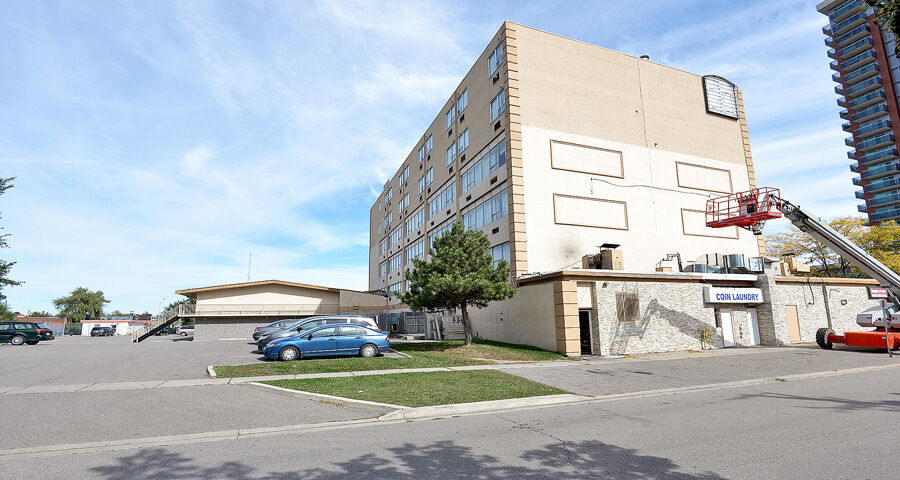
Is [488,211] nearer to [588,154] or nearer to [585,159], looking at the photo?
[585,159]

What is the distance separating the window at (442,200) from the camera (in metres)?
36.5

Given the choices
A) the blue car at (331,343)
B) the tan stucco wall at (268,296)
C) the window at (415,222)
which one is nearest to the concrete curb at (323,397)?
the blue car at (331,343)

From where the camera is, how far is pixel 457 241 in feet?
71.2

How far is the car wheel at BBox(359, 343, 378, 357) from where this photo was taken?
744 inches

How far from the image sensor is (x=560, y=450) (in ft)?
22.3

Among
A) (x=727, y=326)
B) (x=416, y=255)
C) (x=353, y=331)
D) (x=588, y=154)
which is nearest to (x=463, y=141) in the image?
(x=588, y=154)

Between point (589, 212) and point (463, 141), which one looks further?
point (463, 141)

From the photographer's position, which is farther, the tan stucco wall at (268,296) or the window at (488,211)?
the tan stucco wall at (268,296)

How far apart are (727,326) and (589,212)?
32.0ft

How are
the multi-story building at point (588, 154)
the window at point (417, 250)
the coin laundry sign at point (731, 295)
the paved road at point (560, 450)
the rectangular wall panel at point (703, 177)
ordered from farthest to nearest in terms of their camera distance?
the window at point (417, 250), the rectangular wall panel at point (703, 177), the multi-story building at point (588, 154), the coin laundry sign at point (731, 295), the paved road at point (560, 450)

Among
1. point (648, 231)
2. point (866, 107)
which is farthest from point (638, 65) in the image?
point (866, 107)

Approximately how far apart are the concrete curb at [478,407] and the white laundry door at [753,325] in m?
19.9

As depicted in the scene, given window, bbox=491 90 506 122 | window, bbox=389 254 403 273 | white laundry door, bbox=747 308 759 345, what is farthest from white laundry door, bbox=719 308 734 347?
window, bbox=389 254 403 273

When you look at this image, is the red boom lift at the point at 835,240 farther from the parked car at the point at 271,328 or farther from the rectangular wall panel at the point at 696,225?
the parked car at the point at 271,328
